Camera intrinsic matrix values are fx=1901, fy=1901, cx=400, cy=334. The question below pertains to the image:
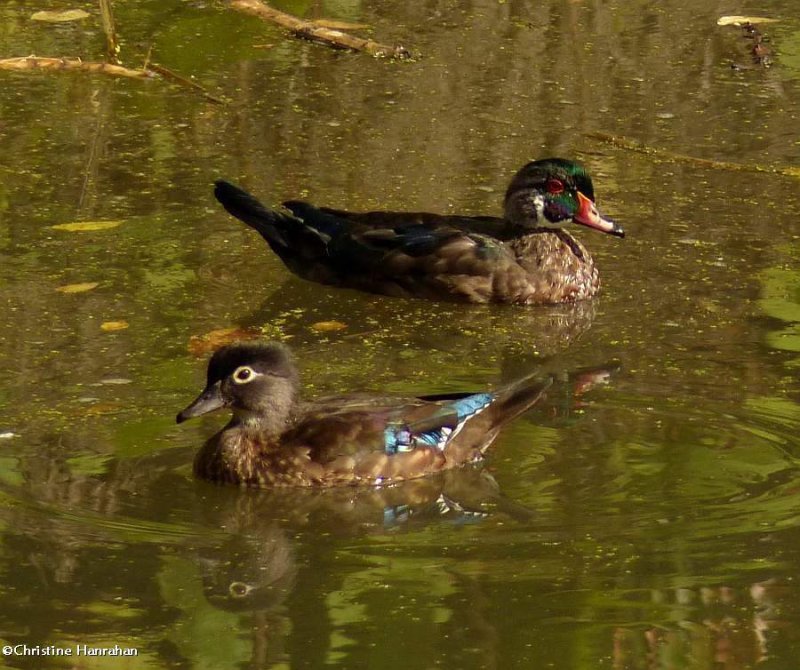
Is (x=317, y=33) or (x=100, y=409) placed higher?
(x=317, y=33)

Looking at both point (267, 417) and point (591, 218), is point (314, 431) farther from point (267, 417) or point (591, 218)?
point (591, 218)

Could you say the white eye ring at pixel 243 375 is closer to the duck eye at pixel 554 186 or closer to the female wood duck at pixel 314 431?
the female wood duck at pixel 314 431

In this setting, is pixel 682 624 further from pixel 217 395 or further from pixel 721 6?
pixel 721 6

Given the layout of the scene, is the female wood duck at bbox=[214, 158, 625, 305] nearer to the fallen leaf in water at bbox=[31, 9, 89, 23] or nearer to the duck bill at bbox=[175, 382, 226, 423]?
the duck bill at bbox=[175, 382, 226, 423]

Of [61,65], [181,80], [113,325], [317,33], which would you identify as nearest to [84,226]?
[113,325]

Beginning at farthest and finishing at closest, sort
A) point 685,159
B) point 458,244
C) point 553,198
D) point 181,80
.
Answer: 1. point 181,80
2. point 685,159
3. point 553,198
4. point 458,244

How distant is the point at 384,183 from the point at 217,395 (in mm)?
3803

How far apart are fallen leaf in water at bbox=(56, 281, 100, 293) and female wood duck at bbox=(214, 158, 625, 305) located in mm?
869

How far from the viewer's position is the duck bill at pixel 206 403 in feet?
22.4

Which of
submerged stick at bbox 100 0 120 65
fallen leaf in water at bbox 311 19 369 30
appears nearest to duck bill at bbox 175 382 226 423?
submerged stick at bbox 100 0 120 65

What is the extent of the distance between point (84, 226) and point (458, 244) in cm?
195

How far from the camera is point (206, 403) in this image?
270 inches

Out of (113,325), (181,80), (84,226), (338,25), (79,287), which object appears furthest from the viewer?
(338,25)

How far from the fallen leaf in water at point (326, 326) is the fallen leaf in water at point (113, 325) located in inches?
33.3
